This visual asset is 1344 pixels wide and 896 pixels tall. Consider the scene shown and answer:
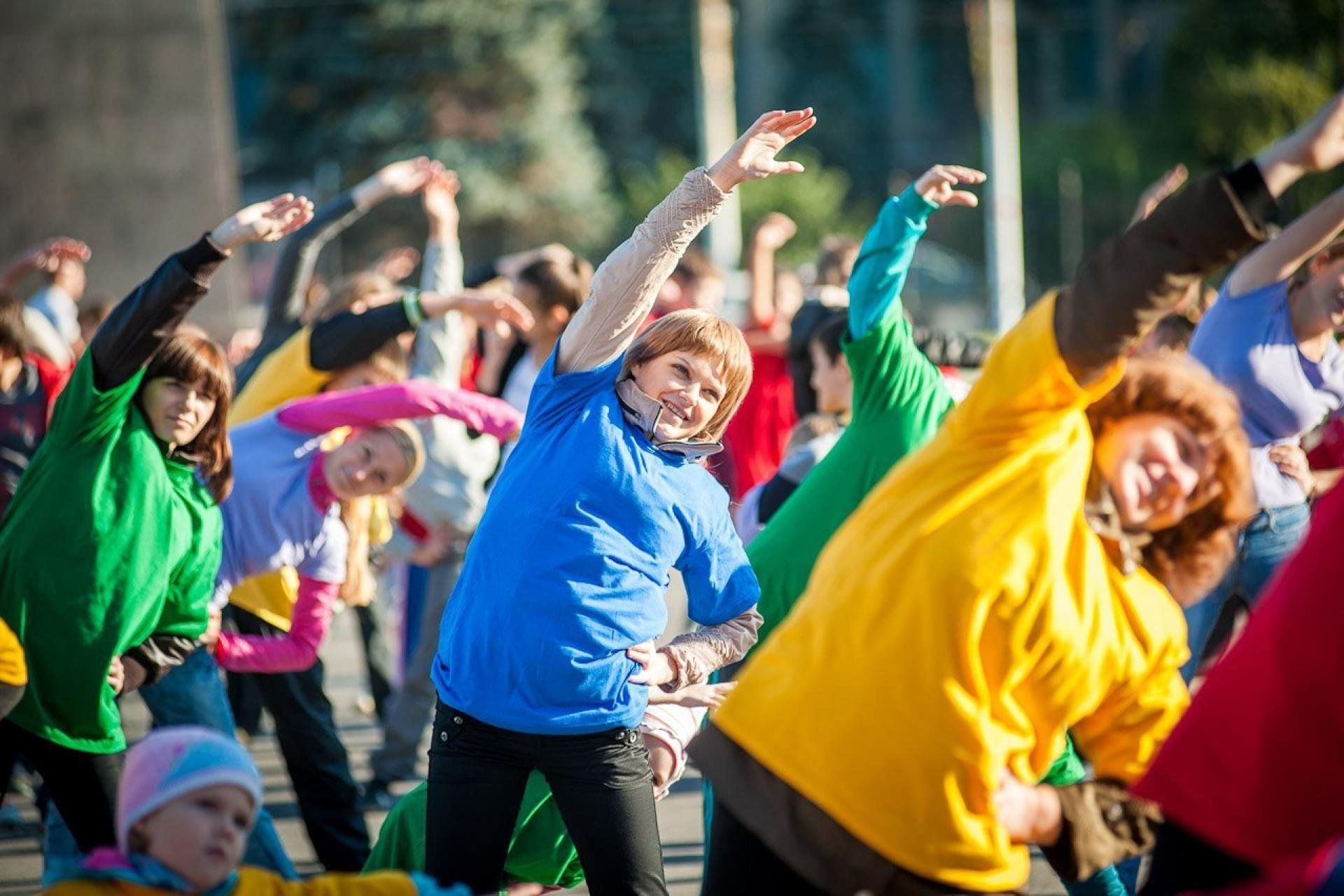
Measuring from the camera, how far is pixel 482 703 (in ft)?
11.4

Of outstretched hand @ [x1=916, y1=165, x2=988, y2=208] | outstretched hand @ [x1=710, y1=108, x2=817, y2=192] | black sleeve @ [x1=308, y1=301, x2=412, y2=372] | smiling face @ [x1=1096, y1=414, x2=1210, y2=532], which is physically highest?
outstretched hand @ [x1=710, y1=108, x2=817, y2=192]

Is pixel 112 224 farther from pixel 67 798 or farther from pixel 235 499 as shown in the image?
pixel 67 798

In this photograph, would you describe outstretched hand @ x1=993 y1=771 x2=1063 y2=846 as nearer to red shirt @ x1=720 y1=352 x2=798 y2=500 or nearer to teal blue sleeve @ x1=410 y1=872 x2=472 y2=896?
teal blue sleeve @ x1=410 y1=872 x2=472 y2=896

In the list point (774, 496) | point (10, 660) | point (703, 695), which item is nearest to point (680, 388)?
point (703, 695)

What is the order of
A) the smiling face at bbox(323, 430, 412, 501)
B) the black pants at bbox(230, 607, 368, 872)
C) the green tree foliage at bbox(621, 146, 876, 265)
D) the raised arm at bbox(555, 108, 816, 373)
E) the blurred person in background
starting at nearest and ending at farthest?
the raised arm at bbox(555, 108, 816, 373), the smiling face at bbox(323, 430, 412, 501), the black pants at bbox(230, 607, 368, 872), the blurred person in background, the green tree foliage at bbox(621, 146, 876, 265)

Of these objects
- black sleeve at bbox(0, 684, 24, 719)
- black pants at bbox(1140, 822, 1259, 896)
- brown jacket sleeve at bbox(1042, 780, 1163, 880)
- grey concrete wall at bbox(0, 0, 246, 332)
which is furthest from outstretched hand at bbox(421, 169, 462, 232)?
grey concrete wall at bbox(0, 0, 246, 332)

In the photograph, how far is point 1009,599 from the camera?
8.57 ft

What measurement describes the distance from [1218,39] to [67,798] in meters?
33.5

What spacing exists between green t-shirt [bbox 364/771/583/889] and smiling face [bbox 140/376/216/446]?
111 centimetres

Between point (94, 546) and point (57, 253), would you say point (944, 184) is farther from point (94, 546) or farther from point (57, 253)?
point (57, 253)

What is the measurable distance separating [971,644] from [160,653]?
2566 mm

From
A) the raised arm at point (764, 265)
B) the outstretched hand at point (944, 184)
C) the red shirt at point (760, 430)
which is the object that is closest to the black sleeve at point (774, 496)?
the outstretched hand at point (944, 184)

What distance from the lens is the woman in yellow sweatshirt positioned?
2549mm

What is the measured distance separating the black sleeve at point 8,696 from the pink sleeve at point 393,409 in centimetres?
158
